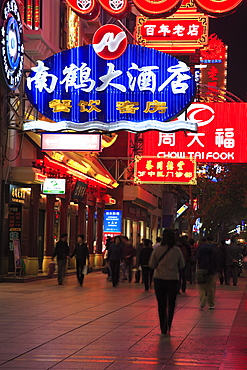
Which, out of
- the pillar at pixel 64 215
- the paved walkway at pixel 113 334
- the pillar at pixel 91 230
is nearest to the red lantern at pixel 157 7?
the paved walkway at pixel 113 334

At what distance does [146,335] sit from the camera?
12.5 m

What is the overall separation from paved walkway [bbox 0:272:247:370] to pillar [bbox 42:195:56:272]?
1006cm

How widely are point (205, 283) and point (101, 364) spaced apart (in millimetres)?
8811

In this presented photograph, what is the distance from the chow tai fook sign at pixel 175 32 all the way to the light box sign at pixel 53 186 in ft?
20.1

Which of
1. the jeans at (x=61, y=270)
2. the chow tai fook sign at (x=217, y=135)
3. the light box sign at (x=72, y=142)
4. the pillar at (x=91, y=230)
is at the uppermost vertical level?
the chow tai fook sign at (x=217, y=135)

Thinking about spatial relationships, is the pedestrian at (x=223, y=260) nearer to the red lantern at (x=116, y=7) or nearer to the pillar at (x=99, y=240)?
the red lantern at (x=116, y=7)

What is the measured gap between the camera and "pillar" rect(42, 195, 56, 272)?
3139cm

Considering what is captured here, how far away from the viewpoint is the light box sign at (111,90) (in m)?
23.0

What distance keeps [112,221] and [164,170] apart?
29.7 ft

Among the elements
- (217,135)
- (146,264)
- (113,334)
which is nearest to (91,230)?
(217,135)

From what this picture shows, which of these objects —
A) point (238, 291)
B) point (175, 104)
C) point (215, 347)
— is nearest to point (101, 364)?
point (215, 347)

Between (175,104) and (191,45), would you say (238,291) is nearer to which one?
(175,104)

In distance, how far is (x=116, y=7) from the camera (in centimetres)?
2083

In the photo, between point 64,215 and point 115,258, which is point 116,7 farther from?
point 64,215
